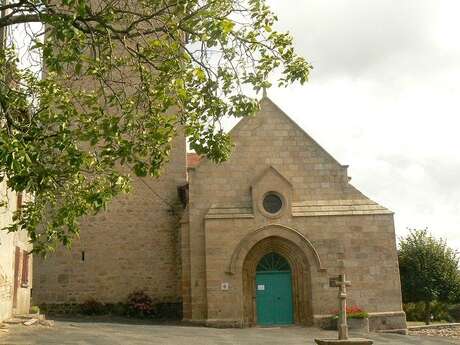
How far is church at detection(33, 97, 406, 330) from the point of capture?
18.6m

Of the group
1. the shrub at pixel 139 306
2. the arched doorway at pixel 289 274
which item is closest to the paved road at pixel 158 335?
the arched doorway at pixel 289 274

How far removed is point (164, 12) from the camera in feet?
30.5

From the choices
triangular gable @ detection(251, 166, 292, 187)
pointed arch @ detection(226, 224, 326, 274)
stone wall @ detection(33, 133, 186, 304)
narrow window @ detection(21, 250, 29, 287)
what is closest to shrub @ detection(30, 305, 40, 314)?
narrow window @ detection(21, 250, 29, 287)

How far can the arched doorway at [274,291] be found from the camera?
19.0 meters

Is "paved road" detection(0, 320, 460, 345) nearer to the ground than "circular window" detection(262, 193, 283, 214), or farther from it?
nearer to the ground

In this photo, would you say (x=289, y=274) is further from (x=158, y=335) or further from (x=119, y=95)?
(x=119, y=95)

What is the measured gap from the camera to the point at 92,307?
66.7ft

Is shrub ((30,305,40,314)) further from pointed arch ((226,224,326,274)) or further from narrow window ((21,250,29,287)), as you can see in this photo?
pointed arch ((226,224,326,274))

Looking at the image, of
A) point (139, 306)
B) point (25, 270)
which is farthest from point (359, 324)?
point (25, 270)

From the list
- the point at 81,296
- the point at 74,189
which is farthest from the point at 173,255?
the point at 74,189

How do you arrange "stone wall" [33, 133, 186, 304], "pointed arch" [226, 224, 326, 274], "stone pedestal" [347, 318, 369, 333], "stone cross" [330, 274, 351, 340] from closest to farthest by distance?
"stone cross" [330, 274, 351, 340] < "stone pedestal" [347, 318, 369, 333] < "pointed arch" [226, 224, 326, 274] < "stone wall" [33, 133, 186, 304]

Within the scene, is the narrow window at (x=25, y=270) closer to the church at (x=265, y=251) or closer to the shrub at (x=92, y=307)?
the church at (x=265, y=251)

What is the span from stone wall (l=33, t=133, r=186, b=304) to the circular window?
388 centimetres

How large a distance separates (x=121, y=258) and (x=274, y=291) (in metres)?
5.93
